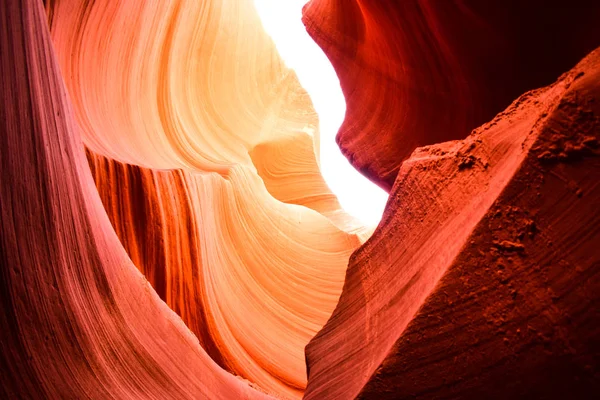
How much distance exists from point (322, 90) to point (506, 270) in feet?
20.8

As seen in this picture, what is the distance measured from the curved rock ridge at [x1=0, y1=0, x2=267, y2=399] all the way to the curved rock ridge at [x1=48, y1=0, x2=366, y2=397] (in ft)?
3.25

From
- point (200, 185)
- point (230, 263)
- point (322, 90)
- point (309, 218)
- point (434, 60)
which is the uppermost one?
point (322, 90)

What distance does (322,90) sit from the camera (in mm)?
6887

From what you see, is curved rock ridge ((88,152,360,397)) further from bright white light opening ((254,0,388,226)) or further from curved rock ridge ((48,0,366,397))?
bright white light opening ((254,0,388,226))

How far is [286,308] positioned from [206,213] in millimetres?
1020

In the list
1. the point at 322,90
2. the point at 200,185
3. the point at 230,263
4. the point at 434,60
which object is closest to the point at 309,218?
the point at 230,263

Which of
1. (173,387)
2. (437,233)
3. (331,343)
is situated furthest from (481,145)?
(173,387)

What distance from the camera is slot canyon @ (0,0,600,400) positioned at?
2.69 feet

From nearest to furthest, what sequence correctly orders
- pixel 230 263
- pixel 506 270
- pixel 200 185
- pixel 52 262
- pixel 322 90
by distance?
1. pixel 506 270
2. pixel 52 262
3. pixel 200 185
4. pixel 230 263
5. pixel 322 90

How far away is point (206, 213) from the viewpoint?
285 centimetres

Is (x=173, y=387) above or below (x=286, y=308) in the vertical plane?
above

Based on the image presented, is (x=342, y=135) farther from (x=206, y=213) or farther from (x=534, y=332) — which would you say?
(x=534, y=332)

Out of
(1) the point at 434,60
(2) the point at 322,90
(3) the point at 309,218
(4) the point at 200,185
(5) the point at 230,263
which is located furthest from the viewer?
(2) the point at 322,90

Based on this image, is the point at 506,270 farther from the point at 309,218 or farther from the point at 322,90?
the point at 322,90
